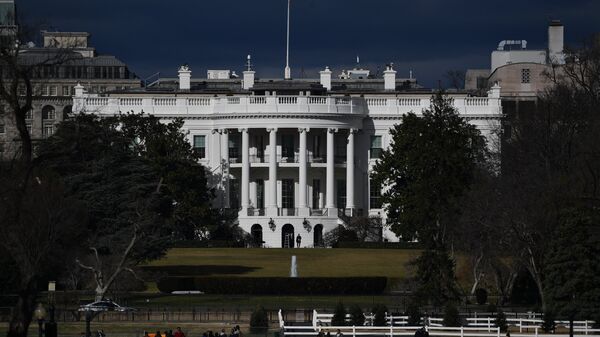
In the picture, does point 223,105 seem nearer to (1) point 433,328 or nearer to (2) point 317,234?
(2) point 317,234

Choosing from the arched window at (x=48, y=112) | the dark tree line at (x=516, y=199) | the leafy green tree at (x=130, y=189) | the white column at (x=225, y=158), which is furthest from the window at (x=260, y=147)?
the arched window at (x=48, y=112)

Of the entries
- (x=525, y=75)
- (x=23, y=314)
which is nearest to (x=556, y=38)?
(x=525, y=75)

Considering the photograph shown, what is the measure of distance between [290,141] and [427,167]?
90.7ft

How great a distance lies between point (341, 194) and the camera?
150 metres

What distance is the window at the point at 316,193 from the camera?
489 ft

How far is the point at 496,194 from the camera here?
99.7 m

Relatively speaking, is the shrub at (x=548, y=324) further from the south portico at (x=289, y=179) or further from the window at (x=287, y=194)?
the window at (x=287, y=194)

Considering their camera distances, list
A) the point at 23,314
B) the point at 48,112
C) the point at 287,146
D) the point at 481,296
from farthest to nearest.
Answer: the point at 48,112
the point at 287,146
the point at 481,296
the point at 23,314

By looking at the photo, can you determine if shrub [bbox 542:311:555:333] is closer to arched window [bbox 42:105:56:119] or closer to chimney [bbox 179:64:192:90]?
chimney [bbox 179:64:192:90]

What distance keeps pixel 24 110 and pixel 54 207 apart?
39943 mm

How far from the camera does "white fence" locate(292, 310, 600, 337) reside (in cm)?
7338

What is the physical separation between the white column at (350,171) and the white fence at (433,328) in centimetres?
6882

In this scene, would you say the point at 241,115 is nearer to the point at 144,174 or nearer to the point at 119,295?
the point at 144,174

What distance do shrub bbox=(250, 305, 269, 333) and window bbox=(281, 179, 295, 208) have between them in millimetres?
69695
